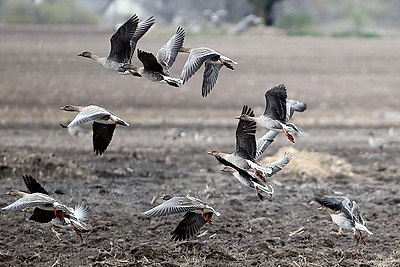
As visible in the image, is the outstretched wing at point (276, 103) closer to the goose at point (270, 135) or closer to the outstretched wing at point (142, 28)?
the goose at point (270, 135)

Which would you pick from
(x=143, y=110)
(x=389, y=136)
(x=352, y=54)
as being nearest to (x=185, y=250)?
(x=389, y=136)

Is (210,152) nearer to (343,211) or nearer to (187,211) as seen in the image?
(187,211)

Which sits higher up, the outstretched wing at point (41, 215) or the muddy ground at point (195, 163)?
the outstretched wing at point (41, 215)

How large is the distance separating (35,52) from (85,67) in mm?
4595

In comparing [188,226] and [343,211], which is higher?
[343,211]

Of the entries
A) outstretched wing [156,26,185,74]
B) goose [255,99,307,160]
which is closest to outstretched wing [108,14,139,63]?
outstretched wing [156,26,185,74]

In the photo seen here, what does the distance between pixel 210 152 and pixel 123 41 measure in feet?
4.33

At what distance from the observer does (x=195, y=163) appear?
14.9 m

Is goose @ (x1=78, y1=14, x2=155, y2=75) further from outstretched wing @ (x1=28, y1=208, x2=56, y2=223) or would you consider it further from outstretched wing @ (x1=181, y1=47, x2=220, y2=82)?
outstretched wing @ (x1=28, y1=208, x2=56, y2=223)

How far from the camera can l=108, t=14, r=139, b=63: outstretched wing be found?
838 cm

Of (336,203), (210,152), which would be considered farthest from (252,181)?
(336,203)

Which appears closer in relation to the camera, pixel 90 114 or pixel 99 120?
pixel 90 114

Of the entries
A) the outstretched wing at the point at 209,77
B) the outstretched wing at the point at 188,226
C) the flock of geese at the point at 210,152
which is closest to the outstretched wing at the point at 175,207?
the flock of geese at the point at 210,152

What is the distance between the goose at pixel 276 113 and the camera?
792 centimetres
